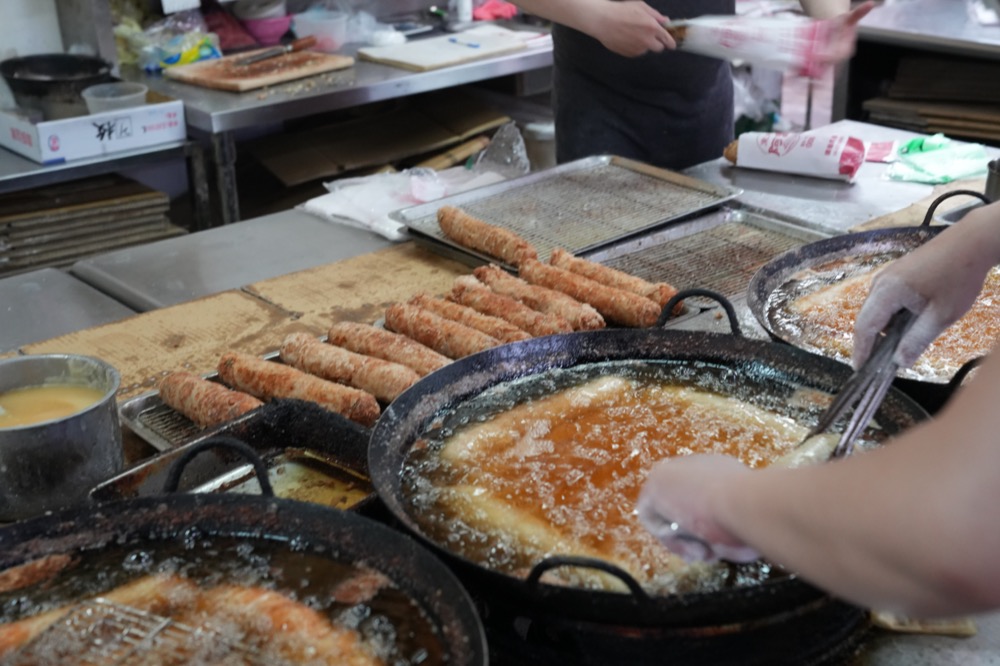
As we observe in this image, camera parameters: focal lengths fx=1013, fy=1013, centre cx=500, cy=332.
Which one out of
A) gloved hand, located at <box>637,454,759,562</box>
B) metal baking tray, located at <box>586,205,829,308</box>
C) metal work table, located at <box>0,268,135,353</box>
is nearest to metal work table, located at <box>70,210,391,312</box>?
metal work table, located at <box>0,268,135,353</box>

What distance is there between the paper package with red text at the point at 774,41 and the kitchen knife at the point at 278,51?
276cm

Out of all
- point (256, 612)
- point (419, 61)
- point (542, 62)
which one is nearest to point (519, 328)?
point (256, 612)

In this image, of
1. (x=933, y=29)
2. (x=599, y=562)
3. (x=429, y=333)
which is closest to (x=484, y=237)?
(x=429, y=333)

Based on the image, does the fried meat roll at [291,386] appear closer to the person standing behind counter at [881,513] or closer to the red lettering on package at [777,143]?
the person standing behind counter at [881,513]

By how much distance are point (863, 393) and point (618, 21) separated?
6.52 ft

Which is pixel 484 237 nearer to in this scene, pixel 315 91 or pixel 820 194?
pixel 820 194

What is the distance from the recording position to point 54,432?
1.70 metres

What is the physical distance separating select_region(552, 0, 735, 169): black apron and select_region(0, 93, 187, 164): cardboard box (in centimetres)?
173

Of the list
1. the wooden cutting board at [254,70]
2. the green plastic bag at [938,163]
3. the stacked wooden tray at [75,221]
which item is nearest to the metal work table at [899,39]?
the green plastic bag at [938,163]

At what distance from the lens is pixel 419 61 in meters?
5.15

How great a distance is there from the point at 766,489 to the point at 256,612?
2.22ft

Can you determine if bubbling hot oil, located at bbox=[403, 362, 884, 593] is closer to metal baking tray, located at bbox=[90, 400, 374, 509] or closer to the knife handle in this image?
metal baking tray, located at bbox=[90, 400, 374, 509]

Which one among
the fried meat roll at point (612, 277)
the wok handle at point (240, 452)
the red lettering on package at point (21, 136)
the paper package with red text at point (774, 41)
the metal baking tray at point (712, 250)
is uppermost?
the paper package with red text at point (774, 41)

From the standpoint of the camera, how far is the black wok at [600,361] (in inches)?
48.3
